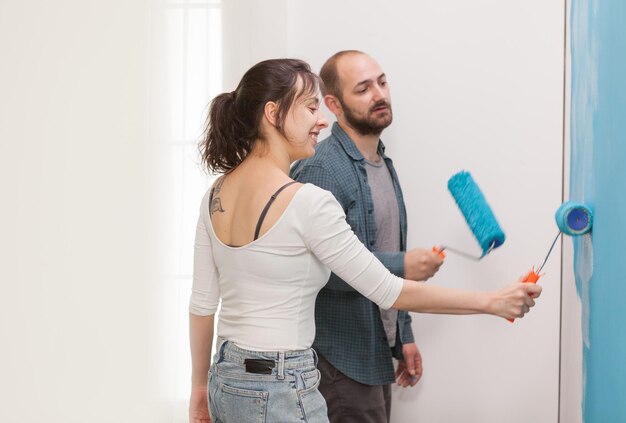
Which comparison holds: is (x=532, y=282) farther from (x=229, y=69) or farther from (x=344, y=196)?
(x=229, y=69)

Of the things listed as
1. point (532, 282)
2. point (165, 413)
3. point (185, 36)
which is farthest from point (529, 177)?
point (165, 413)

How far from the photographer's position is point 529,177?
8.32ft

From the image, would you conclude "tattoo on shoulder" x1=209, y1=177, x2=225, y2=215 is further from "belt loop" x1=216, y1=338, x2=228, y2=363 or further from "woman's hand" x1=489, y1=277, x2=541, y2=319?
"woman's hand" x1=489, y1=277, x2=541, y2=319

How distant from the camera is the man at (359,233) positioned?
2045 millimetres

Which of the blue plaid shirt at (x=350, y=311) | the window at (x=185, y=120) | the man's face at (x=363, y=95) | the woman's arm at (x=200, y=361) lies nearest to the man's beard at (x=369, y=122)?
the man's face at (x=363, y=95)

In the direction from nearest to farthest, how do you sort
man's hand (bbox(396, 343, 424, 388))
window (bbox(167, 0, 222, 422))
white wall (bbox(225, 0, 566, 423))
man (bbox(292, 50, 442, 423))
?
window (bbox(167, 0, 222, 422)), man (bbox(292, 50, 442, 423)), man's hand (bbox(396, 343, 424, 388)), white wall (bbox(225, 0, 566, 423))

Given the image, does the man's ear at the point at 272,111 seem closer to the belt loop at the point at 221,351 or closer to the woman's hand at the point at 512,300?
the belt loop at the point at 221,351

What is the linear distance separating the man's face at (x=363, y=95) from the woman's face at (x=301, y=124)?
2.40 feet

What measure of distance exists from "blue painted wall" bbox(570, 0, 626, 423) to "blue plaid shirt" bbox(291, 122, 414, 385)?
0.56 m

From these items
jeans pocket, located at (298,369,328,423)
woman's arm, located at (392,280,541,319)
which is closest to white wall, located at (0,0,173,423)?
jeans pocket, located at (298,369,328,423)

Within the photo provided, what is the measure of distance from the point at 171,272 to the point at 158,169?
0.25m

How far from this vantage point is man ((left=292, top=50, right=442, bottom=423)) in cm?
204

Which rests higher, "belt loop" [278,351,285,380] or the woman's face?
the woman's face

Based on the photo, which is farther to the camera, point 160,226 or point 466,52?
point 466,52
